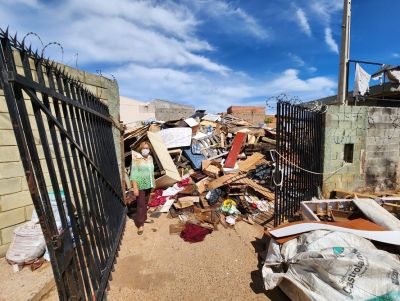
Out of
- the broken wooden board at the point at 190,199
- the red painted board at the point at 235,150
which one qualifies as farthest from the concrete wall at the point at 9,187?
the red painted board at the point at 235,150

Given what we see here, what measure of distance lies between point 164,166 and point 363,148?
583cm

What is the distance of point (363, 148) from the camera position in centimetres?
708

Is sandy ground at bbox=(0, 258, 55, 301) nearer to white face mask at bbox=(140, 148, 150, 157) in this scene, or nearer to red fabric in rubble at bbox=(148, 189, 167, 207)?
white face mask at bbox=(140, 148, 150, 157)

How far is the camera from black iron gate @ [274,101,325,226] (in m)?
4.62

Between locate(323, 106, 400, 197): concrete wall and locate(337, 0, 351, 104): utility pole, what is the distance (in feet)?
5.65

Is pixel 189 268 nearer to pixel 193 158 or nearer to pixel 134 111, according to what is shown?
pixel 193 158

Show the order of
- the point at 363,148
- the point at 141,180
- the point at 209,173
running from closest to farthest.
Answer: the point at 141,180
the point at 363,148
the point at 209,173

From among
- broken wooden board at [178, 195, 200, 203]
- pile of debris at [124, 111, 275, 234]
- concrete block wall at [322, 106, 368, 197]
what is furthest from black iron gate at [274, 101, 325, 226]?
broken wooden board at [178, 195, 200, 203]

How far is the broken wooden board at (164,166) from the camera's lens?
23.4 ft

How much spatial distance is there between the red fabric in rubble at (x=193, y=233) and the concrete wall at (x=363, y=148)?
384 cm

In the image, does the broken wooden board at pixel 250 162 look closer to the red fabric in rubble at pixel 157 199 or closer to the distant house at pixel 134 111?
the red fabric in rubble at pixel 157 199

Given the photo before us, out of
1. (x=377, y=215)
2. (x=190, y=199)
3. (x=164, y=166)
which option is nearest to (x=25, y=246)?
(x=190, y=199)

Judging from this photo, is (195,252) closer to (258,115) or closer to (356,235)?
(356,235)

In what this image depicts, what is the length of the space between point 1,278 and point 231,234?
3685mm
